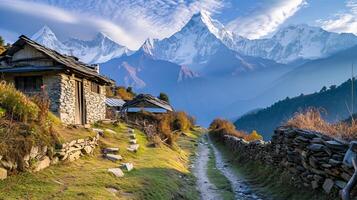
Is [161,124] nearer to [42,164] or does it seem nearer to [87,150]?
[87,150]

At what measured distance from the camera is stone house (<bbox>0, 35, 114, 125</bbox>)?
80.0 ft

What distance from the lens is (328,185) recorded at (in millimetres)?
10523

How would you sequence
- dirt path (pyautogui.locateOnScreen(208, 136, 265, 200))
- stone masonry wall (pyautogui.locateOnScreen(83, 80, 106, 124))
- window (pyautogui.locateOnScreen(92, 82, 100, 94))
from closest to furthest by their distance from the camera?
dirt path (pyautogui.locateOnScreen(208, 136, 265, 200)), stone masonry wall (pyautogui.locateOnScreen(83, 80, 106, 124)), window (pyautogui.locateOnScreen(92, 82, 100, 94))

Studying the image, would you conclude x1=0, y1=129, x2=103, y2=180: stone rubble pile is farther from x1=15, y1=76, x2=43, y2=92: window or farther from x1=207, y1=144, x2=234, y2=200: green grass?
x1=15, y1=76, x2=43, y2=92: window

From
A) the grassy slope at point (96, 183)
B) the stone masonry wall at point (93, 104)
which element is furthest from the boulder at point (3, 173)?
the stone masonry wall at point (93, 104)

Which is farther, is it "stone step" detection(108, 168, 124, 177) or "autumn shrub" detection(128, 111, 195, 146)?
"autumn shrub" detection(128, 111, 195, 146)

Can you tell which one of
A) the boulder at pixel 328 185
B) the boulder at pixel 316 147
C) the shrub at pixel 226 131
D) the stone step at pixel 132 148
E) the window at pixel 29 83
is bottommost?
the boulder at pixel 328 185

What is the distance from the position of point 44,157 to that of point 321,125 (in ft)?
31.0

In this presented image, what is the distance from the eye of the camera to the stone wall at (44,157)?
10.4 metres

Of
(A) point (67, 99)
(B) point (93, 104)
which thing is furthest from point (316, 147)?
(B) point (93, 104)

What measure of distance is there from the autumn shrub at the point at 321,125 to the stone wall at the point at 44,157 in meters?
8.57

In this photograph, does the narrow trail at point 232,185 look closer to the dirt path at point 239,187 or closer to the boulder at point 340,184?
the dirt path at point 239,187

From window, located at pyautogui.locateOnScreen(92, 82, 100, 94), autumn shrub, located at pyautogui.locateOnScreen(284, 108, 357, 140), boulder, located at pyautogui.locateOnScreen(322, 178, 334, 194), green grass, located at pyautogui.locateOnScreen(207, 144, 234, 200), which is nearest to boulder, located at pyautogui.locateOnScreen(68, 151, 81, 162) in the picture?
green grass, located at pyautogui.locateOnScreen(207, 144, 234, 200)

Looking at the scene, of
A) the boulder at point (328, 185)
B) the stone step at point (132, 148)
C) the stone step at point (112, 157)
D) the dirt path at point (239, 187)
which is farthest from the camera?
the stone step at point (132, 148)
